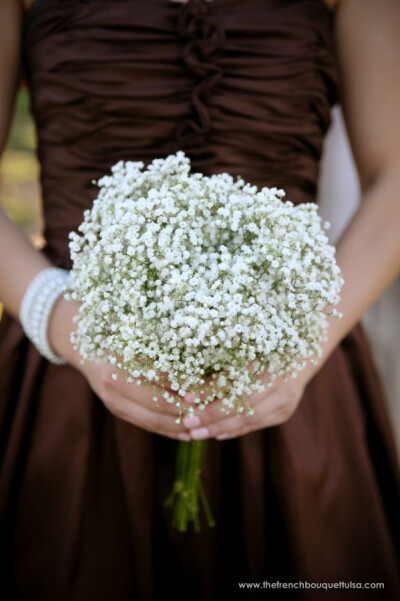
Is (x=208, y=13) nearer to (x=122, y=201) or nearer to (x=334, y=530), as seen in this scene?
(x=122, y=201)

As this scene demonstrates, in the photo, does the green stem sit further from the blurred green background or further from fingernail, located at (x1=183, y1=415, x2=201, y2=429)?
the blurred green background

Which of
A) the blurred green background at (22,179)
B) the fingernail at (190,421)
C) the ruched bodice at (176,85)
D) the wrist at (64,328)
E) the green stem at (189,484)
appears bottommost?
the blurred green background at (22,179)

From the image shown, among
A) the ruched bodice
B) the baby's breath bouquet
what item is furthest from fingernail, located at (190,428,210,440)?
the ruched bodice

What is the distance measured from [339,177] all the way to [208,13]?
0.93m

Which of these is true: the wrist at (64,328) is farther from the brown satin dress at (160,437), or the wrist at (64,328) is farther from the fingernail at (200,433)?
the fingernail at (200,433)

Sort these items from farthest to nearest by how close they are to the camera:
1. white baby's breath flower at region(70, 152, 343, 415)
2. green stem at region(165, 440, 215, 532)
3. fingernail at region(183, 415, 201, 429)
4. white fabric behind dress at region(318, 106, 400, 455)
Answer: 1. white fabric behind dress at region(318, 106, 400, 455)
2. green stem at region(165, 440, 215, 532)
3. fingernail at region(183, 415, 201, 429)
4. white baby's breath flower at region(70, 152, 343, 415)

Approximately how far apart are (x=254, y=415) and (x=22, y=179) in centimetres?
489

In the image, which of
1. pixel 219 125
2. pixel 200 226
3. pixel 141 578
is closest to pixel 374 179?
pixel 219 125

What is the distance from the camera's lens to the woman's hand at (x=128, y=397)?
111cm

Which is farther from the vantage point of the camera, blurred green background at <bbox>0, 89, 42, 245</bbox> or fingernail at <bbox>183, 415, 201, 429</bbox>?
blurred green background at <bbox>0, 89, 42, 245</bbox>

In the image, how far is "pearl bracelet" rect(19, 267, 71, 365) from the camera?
1222 mm

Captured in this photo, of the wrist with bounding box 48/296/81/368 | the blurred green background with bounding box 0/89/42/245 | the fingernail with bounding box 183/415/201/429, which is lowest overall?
the blurred green background with bounding box 0/89/42/245

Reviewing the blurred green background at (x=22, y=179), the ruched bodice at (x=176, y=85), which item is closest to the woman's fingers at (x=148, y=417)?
the ruched bodice at (x=176, y=85)

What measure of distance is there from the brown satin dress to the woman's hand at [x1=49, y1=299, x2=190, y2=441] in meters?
0.19
